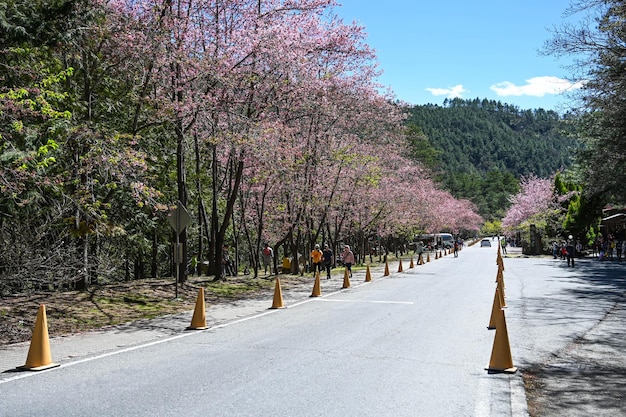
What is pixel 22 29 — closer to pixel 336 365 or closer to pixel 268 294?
pixel 336 365

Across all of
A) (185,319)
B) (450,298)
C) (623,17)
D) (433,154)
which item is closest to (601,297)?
(450,298)

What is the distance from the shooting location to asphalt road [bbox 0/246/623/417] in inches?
238

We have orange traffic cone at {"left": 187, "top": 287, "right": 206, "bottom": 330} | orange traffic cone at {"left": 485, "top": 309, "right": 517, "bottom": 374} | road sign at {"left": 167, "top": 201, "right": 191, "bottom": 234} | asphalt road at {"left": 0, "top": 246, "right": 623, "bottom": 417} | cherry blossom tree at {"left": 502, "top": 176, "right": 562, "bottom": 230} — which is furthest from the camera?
cherry blossom tree at {"left": 502, "top": 176, "right": 562, "bottom": 230}

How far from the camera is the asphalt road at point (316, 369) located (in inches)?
238

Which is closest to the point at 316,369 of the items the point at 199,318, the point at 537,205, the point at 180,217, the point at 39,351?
the point at 39,351

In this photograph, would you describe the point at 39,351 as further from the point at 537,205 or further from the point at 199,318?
the point at 537,205

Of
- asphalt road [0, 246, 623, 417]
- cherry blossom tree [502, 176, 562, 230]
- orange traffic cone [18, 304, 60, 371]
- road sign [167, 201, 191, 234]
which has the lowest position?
asphalt road [0, 246, 623, 417]

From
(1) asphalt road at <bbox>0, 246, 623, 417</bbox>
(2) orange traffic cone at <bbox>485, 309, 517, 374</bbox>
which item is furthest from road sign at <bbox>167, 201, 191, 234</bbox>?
(2) orange traffic cone at <bbox>485, 309, 517, 374</bbox>

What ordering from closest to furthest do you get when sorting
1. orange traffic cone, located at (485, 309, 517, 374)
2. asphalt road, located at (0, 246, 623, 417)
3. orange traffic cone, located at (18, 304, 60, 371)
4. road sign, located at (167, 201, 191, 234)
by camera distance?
asphalt road, located at (0, 246, 623, 417) < orange traffic cone, located at (485, 309, 517, 374) < orange traffic cone, located at (18, 304, 60, 371) < road sign, located at (167, 201, 191, 234)

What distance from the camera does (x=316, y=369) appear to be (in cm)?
777

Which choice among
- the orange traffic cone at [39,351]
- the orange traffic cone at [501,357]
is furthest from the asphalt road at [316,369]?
the orange traffic cone at [39,351]

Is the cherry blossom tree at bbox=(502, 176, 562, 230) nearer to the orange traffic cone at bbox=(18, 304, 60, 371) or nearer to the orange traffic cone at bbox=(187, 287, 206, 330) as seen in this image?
the orange traffic cone at bbox=(187, 287, 206, 330)

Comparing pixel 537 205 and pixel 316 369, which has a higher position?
pixel 537 205

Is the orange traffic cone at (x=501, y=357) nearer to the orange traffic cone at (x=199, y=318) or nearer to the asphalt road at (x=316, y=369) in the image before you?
the asphalt road at (x=316, y=369)
